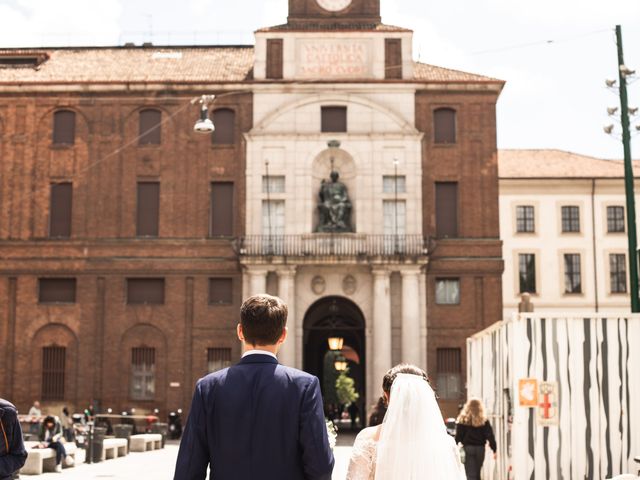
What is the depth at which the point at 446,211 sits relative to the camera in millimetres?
46219

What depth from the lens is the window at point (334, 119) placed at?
46.7 metres

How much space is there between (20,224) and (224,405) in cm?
4247

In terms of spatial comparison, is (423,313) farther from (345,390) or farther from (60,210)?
(345,390)

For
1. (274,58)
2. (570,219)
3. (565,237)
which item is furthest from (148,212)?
(570,219)

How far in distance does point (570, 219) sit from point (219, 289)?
23.5 meters

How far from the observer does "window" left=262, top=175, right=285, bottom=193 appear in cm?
4605

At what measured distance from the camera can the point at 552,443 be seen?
64.6 feet

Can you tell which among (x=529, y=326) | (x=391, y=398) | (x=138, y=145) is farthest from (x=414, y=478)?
(x=138, y=145)

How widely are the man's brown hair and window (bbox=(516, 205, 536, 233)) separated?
56.1m

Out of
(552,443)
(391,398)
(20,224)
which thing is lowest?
(552,443)

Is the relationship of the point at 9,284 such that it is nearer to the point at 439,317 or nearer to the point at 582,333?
the point at 439,317

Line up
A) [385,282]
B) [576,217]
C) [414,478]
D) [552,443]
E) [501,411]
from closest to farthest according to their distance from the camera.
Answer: [414,478]
[552,443]
[501,411]
[385,282]
[576,217]

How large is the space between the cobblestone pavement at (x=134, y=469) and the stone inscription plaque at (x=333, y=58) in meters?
18.1

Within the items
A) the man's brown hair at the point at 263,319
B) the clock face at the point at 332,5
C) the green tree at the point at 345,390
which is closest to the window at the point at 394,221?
the clock face at the point at 332,5
